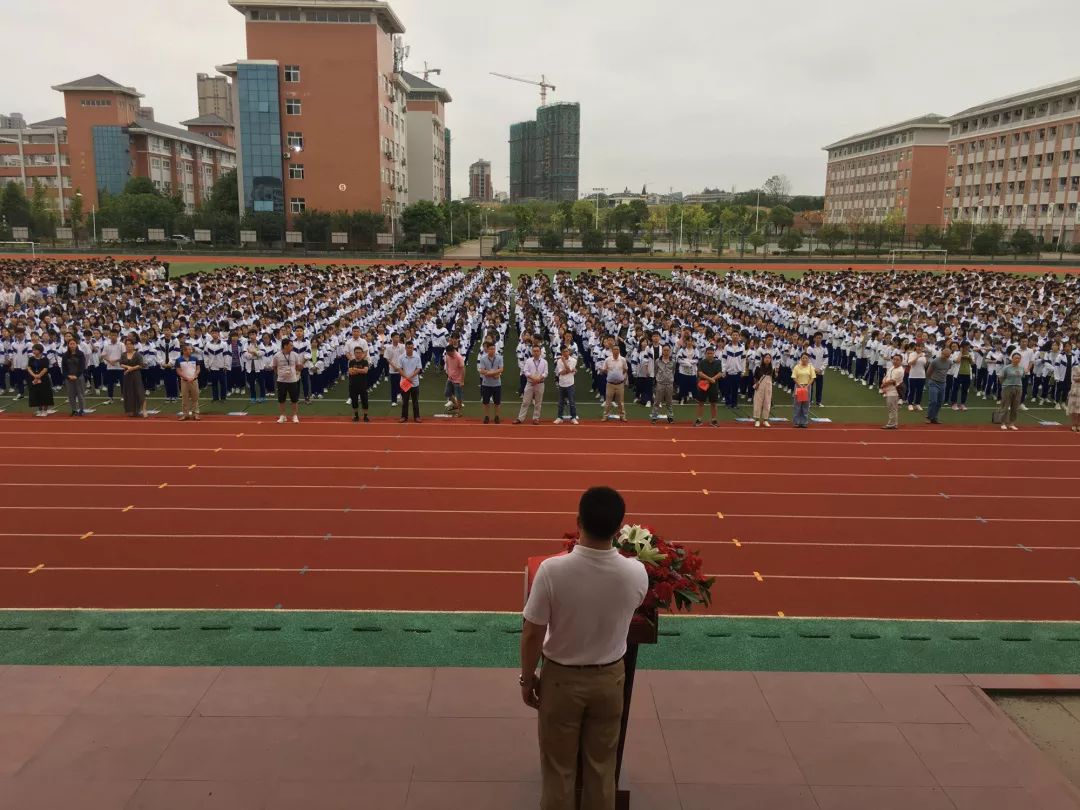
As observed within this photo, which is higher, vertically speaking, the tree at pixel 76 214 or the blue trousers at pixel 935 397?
the tree at pixel 76 214

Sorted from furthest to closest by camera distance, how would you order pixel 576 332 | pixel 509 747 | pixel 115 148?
pixel 115 148 → pixel 576 332 → pixel 509 747

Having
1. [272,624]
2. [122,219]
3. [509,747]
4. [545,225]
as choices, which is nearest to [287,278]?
[272,624]

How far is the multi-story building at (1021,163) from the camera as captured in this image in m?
71.9

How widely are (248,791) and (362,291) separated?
25.3m

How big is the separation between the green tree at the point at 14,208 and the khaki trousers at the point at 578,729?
76104 mm

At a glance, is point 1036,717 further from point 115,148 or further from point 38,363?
point 115,148

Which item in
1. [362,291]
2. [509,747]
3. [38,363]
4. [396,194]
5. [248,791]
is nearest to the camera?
[248,791]

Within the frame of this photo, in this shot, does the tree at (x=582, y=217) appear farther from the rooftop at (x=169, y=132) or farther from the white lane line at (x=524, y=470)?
the white lane line at (x=524, y=470)

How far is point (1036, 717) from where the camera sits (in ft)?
18.7

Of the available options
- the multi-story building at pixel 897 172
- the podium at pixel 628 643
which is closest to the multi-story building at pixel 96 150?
the multi-story building at pixel 897 172

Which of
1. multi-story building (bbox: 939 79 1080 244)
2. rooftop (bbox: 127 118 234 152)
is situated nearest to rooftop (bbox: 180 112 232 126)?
rooftop (bbox: 127 118 234 152)

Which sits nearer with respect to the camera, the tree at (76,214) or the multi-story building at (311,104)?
the multi-story building at (311,104)

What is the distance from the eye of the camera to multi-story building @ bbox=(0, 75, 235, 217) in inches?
3548

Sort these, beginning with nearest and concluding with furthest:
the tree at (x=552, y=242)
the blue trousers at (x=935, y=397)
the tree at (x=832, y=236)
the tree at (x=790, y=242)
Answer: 1. the blue trousers at (x=935, y=397)
2. the tree at (x=790, y=242)
3. the tree at (x=552, y=242)
4. the tree at (x=832, y=236)
